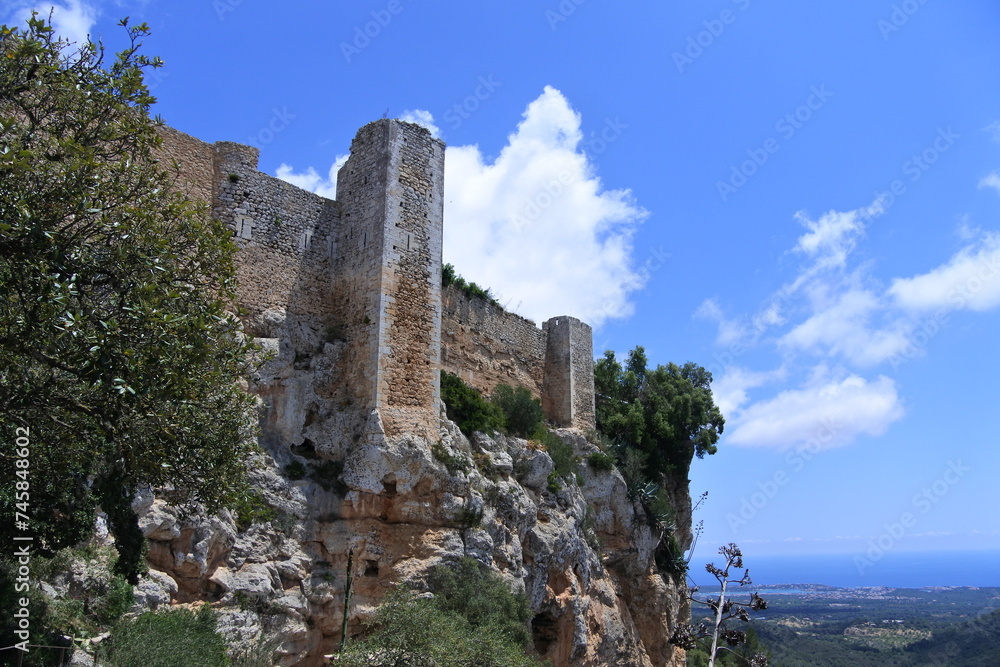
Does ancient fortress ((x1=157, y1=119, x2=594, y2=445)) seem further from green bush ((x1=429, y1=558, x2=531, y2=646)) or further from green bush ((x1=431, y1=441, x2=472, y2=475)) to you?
green bush ((x1=429, y1=558, x2=531, y2=646))

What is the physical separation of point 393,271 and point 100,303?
8.86 meters

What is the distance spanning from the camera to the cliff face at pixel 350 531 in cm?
1342

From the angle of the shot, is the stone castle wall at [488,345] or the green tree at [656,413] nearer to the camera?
the stone castle wall at [488,345]

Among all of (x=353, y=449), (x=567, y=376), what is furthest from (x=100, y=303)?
(x=567, y=376)

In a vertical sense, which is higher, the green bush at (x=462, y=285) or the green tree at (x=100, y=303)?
the green bush at (x=462, y=285)

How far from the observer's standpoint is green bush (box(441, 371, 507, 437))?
18.9 meters

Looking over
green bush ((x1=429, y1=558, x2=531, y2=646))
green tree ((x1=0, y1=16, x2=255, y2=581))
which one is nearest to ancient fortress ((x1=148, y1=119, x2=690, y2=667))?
green bush ((x1=429, y1=558, x2=531, y2=646))

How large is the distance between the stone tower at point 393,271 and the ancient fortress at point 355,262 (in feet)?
0.08

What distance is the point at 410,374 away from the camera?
1692 cm

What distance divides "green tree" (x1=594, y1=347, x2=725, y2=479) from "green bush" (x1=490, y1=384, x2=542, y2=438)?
6.79 m

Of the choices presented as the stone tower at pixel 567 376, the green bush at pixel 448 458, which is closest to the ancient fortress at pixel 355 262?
the green bush at pixel 448 458

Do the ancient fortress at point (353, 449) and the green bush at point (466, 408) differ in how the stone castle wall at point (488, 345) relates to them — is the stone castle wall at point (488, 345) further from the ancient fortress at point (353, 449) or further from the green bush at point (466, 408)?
the ancient fortress at point (353, 449)

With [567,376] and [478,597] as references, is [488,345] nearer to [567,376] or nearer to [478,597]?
[567,376]

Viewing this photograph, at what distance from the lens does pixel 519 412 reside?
2150 centimetres
